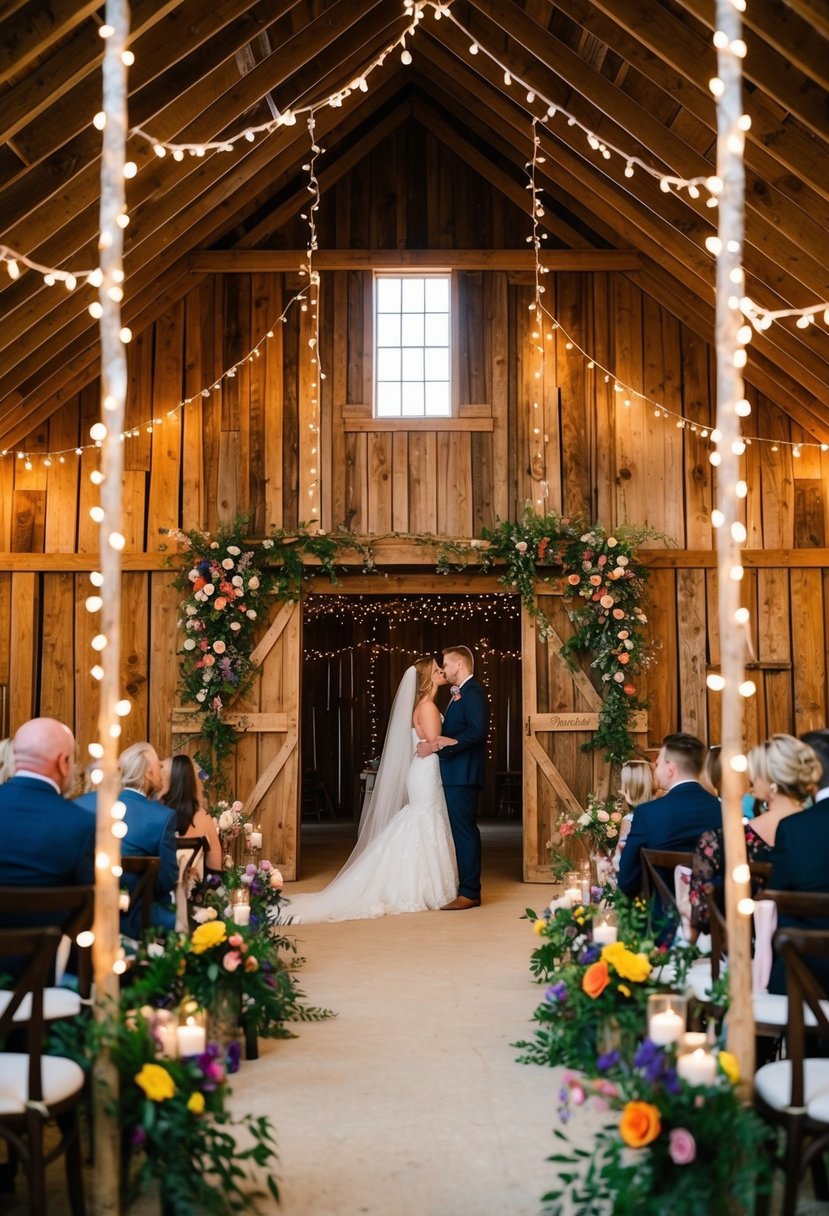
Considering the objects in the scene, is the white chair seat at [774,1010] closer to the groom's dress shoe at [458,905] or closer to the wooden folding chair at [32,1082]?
the wooden folding chair at [32,1082]

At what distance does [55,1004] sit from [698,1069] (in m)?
1.76

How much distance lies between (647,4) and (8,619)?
6.20 meters

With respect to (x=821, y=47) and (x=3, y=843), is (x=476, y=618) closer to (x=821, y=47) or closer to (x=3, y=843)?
(x=821, y=47)

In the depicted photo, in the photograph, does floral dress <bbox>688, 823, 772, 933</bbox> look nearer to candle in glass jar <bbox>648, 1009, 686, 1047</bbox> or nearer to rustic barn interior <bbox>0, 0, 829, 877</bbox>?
candle in glass jar <bbox>648, 1009, 686, 1047</bbox>

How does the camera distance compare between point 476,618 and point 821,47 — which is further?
point 476,618

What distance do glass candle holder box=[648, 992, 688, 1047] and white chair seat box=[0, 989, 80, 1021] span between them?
60.9 inches

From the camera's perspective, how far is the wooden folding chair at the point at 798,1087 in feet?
8.84

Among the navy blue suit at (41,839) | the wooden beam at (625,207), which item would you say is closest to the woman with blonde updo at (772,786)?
the navy blue suit at (41,839)

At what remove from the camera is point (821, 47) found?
521 centimetres

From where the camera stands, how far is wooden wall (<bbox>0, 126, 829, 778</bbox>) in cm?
926

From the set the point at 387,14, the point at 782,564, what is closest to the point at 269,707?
the point at 782,564

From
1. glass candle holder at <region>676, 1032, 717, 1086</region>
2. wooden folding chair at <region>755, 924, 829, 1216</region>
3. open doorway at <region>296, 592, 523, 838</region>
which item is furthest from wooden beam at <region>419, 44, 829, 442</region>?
open doorway at <region>296, 592, 523, 838</region>

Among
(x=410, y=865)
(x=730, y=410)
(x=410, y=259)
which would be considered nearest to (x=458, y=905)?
(x=410, y=865)

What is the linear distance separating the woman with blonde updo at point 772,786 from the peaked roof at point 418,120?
296 cm
